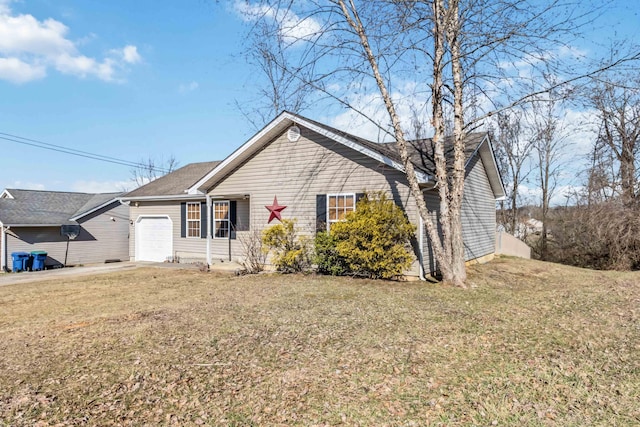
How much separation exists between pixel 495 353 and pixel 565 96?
6730 mm

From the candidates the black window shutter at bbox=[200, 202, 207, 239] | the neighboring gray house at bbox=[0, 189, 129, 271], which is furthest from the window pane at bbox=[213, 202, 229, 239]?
A: the neighboring gray house at bbox=[0, 189, 129, 271]

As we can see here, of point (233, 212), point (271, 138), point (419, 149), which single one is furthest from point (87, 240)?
point (419, 149)

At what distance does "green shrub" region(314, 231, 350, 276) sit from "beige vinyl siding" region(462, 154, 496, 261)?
479 cm

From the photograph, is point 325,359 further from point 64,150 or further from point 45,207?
point 64,150

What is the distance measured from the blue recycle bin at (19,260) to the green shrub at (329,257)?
43.3 feet

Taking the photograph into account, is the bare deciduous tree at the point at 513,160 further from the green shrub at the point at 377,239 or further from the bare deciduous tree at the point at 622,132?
the green shrub at the point at 377,239

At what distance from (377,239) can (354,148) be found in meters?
2.70

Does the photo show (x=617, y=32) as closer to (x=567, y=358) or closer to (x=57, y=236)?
(x=567, y=358)

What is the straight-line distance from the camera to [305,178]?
40.1 feet

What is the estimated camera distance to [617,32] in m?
8.55

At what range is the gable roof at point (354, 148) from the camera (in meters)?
10.5

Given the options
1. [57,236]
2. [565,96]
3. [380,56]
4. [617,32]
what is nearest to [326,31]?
[380,56]

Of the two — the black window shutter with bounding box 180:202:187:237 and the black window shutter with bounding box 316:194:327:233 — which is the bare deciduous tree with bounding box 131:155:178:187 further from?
the black window shutter with bounding box 316:194:327:233

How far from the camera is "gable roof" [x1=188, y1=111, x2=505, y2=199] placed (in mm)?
10480
